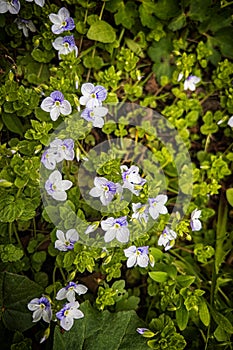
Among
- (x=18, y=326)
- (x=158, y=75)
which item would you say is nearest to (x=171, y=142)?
(x=158, y=75)

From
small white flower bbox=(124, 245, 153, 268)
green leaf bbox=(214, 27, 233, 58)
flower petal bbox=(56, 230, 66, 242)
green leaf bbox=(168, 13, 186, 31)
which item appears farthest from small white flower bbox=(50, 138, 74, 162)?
green leaf bbox=(214, 27, 233, 58)

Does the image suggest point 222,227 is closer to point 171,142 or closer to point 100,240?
point 171,142

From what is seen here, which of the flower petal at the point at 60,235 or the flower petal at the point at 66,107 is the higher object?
the flower petal at the point at 66,107

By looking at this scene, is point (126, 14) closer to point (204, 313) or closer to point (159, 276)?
point (159, 276)

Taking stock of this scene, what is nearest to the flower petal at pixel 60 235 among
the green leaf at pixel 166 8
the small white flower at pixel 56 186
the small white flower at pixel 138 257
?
the small white flower at pixel 56 186

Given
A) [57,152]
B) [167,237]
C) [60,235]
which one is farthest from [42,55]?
[167,237]

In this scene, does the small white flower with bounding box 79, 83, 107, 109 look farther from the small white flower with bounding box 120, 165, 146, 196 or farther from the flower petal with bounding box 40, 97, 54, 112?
the small white flower with bounding box 120, 165, 146, 196

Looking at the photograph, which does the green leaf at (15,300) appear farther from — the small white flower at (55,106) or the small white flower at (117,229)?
the small white flower at (55,106)
